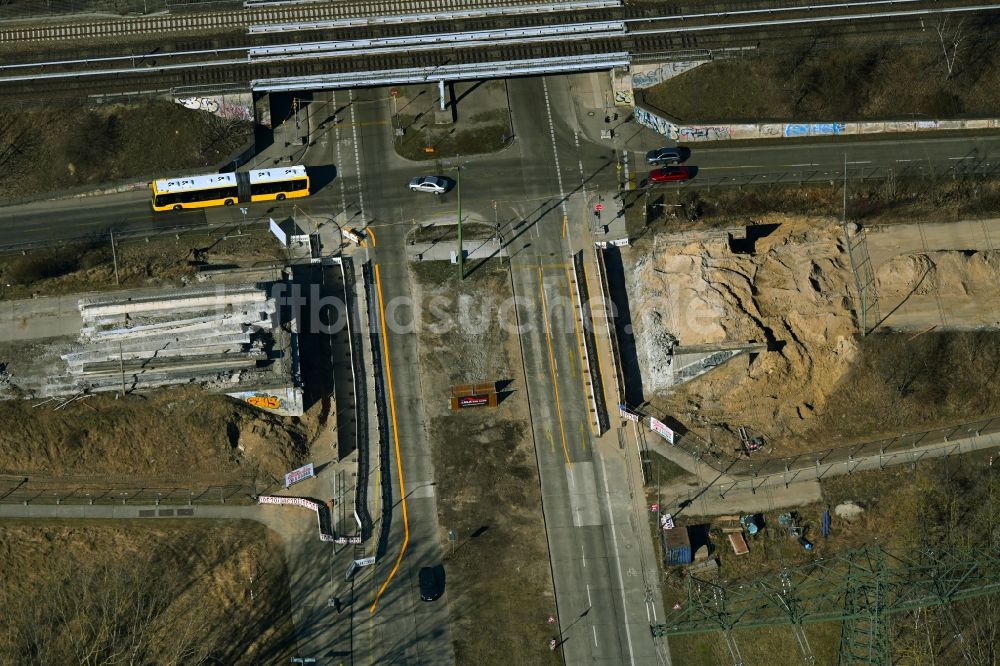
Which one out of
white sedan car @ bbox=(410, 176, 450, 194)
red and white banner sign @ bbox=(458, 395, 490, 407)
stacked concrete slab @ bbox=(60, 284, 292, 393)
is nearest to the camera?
stacked concrete slab @ bbox=(60, 284, 292, 393)

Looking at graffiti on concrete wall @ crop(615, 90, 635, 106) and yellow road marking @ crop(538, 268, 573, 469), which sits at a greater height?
graffiti on concrete wall @ crop(615, 90, 635, 106)

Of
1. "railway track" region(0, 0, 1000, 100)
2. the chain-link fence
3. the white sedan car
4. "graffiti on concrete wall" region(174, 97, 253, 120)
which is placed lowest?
the chain-link fence

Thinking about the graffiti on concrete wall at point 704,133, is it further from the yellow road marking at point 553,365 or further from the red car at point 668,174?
the yellow road marking at point 553,365

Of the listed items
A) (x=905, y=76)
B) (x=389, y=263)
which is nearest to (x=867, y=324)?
(x=905, y=76)

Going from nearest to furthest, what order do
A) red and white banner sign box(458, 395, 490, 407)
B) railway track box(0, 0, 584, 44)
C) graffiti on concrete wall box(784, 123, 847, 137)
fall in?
red and white banner sign box(458, 395, 490, 407), graffiti on concrete wall box(784, 123, 847, 137), railway track box(0, 0, 584, 44)

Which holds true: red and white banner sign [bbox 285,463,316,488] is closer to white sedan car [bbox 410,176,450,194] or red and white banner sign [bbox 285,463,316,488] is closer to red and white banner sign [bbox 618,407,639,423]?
red and white banner sign [bbox 618,407,639,423]

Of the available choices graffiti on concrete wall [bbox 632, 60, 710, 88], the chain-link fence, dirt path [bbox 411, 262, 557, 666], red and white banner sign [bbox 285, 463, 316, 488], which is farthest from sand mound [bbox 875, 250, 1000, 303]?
red and white banner sign [bbox 285, 463, 316, 488]

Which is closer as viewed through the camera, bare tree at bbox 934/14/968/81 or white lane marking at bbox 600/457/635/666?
white lane marking at bbox 600/457/635/666
